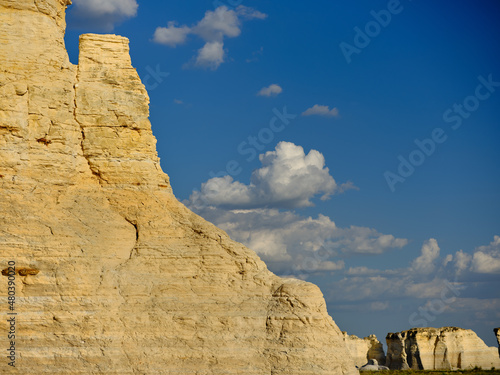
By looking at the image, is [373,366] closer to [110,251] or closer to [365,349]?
[365,349]

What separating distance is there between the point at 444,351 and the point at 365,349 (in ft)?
32.7

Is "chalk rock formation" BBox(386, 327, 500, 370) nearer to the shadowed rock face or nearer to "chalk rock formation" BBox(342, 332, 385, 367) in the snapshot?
"chalk rock formation" BBox(342, 332, 385, 367)

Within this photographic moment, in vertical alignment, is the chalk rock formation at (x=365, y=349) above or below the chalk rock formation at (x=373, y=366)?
above

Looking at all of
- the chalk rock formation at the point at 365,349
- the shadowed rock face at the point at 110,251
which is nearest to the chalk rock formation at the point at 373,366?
the chalk rock formation at the point at 365,349

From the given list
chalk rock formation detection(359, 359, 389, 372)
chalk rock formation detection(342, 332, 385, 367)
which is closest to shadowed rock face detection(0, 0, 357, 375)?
chalk rock formation detection(359, 359, 389, 372)

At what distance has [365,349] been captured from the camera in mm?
72500

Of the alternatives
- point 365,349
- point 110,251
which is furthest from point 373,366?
point 110,251

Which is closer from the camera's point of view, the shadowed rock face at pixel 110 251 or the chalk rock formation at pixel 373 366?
the shadowed rock face at pixel 110 251

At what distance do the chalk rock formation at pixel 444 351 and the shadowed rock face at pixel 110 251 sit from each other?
42542 millimetres

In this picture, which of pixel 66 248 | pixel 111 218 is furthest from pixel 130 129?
pixel 66 248

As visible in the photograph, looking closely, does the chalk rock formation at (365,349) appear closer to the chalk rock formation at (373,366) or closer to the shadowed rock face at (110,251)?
the chalk rock formation at (373,366)

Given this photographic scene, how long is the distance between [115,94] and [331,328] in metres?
11.7

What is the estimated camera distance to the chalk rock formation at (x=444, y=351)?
211ft

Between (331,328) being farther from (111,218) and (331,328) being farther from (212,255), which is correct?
(111,218)
